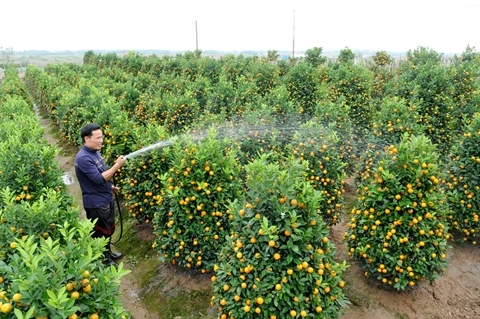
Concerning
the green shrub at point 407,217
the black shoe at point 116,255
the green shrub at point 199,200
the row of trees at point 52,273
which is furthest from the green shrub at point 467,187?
the black shoe at point 116,255

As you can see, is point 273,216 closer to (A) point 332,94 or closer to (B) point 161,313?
(B) point 161,313

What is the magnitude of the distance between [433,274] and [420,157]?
1.70 m

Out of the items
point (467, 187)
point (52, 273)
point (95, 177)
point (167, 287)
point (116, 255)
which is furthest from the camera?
point (116, 255)

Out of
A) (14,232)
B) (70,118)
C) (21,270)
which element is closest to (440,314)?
(21,270)

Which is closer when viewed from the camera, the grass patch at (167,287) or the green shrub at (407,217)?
the green shrub at (407,217)

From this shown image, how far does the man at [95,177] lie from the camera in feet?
16.8

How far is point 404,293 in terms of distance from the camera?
16.8 feet

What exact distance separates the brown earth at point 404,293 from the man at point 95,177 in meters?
0.93

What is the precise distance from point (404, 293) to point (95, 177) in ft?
16.1

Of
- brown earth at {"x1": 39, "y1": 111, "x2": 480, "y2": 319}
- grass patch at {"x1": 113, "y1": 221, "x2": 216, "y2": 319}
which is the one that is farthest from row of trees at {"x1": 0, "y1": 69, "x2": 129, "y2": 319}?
grass patch at {"x1": 113, "y1": 221, "x2": 216, "y2": 319}

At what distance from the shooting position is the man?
16.8 ft

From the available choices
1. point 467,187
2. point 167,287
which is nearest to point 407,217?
point 467,187

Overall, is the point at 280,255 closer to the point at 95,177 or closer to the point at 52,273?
the point at 52,273

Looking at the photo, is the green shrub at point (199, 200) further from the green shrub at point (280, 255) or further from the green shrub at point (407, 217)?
the green shrub at point (407, 217)
